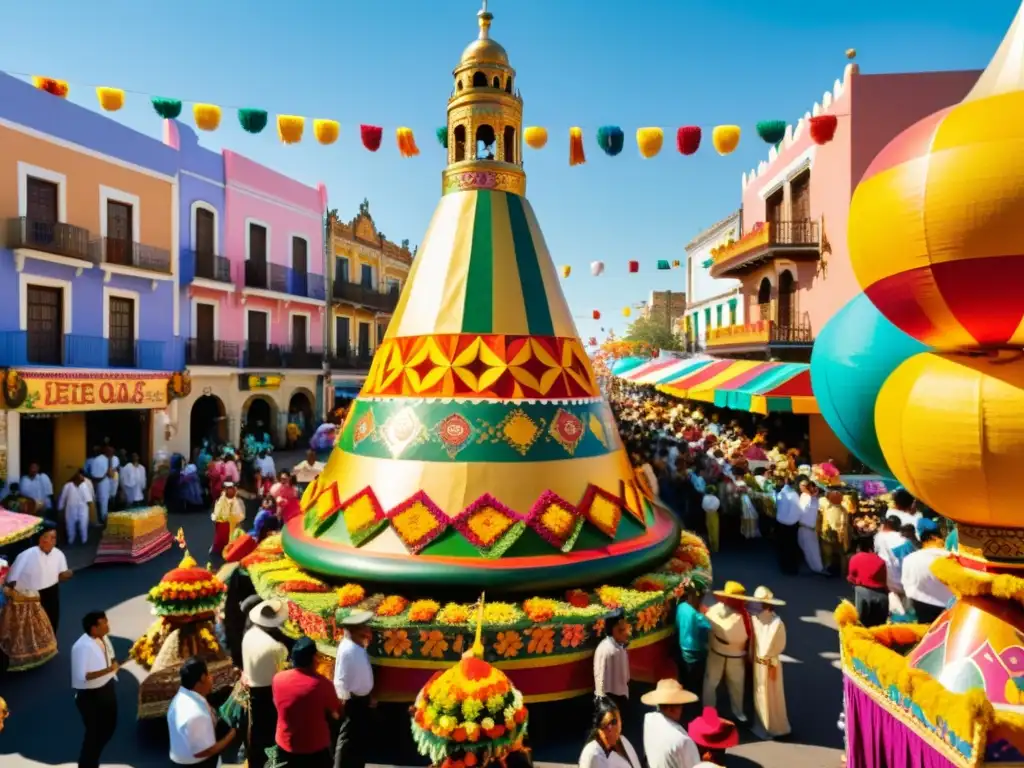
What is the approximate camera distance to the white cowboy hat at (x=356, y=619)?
538cm

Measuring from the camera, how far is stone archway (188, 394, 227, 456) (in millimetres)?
20594

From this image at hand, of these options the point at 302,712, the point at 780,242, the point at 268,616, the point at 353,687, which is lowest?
the point at 353,687

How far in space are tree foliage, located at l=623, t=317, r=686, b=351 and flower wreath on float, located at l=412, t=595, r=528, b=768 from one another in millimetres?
37913

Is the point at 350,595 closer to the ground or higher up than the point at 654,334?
closer to the ground

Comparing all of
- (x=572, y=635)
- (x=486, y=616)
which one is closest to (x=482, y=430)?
(x=486, y=616)

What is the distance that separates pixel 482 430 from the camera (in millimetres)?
6664

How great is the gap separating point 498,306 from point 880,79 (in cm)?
1483

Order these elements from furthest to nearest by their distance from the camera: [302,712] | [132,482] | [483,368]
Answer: [132,482]
[483,368]
[302,712]

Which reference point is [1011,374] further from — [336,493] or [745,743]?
[336,493]

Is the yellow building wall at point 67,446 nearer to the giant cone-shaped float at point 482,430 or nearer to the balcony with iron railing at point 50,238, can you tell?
the balcony with iron railing at point 50,238

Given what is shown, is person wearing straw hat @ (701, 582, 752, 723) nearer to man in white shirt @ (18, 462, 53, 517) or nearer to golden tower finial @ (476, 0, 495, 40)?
golden tower finial @ (476, 0, 495, 40)

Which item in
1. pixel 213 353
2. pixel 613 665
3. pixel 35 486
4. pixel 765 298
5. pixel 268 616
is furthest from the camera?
pixel 765 298

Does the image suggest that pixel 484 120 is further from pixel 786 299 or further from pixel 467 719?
pixel 786 299

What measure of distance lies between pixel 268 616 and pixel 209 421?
1738 centimetres
